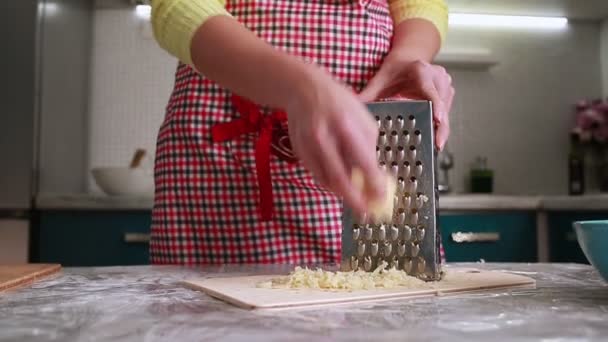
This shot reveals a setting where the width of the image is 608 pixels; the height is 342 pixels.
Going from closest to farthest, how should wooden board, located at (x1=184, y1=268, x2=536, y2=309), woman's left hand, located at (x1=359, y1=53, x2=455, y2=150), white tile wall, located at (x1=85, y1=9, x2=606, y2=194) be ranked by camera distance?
wooden board, located at (x1=184, y1=268, x2=536, y2=309) → woman's left hand, located at (x1=359, y1=53, x2=455, y2=150) → white tile wall, located at (x1=85, y1=9, x2=606, y2=194)

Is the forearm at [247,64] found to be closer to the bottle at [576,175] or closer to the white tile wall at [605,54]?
the bottle at [576,175]

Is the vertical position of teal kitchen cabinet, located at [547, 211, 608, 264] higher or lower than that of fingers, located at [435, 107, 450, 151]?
lower

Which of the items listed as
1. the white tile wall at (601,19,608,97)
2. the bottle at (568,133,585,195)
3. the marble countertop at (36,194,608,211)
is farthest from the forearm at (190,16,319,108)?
the white tile wall at (601,19,608,97)

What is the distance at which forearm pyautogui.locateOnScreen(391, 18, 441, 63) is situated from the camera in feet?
2.92

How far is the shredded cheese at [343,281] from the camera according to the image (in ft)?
1.83

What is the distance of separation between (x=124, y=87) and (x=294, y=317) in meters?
1.80

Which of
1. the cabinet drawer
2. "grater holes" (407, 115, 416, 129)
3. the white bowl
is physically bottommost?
the cabinet drawer

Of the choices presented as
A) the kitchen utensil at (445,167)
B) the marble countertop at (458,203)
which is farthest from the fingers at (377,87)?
the kitchen utensil at (445,167)

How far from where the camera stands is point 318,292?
21.0 inches

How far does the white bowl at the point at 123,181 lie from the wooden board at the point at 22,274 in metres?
0.93

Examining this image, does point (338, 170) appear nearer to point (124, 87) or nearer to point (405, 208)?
point (405, 208)

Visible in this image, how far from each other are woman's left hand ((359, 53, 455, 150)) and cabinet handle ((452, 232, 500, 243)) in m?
0.93

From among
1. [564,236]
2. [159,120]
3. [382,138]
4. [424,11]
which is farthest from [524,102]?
[382,138]

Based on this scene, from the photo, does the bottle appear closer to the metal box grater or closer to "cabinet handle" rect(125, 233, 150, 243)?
"cabinet handle" rect(125, 233, 150, 243)
